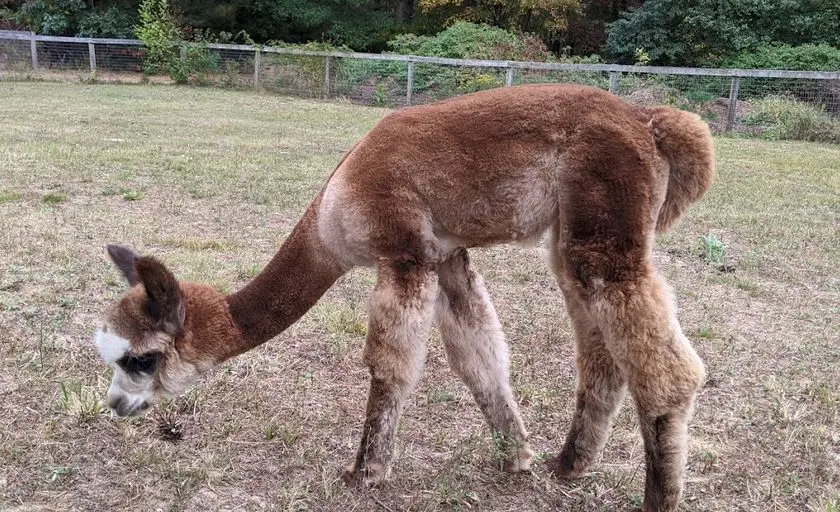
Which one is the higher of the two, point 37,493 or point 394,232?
point 394,232

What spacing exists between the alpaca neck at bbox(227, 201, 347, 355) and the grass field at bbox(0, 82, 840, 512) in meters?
0.77

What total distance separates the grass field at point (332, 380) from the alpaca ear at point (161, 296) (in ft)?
2.67

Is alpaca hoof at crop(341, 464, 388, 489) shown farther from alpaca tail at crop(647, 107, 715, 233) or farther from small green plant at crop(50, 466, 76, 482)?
alpaca tail at crop(647, 107, 715, 233)

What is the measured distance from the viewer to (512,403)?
3.67 m

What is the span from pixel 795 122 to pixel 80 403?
1881cm

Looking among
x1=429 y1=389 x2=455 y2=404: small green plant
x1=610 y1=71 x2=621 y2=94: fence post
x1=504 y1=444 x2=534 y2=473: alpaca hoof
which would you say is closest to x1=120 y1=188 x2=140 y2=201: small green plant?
x1=429 y1=389 x2=455 y2=404: small green plant

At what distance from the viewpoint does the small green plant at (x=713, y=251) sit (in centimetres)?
698

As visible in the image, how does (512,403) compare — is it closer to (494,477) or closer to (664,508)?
(494,477)

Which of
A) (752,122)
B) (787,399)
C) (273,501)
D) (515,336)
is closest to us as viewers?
(273,501)

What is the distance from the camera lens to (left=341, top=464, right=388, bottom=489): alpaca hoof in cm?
330

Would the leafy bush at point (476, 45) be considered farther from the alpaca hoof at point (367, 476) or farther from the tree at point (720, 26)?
the alpaca hoof at point (367, 476)

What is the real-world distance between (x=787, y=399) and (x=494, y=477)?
212 cm

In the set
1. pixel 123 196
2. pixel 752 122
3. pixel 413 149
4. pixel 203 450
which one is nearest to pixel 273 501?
pixel 203 450

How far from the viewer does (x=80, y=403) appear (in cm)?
373
